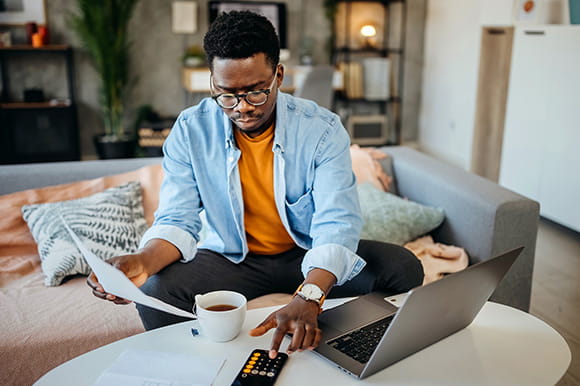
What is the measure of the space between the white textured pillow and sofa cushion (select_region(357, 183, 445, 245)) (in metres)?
0.79

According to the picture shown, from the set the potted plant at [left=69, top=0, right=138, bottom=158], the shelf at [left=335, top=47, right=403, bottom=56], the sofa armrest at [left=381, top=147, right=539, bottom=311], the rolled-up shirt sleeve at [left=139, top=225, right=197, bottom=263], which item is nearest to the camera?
the rolled-up shirt sleeve at [left=139, top=225, right=197, bottom=263]

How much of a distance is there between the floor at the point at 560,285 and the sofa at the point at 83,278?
0.29 m

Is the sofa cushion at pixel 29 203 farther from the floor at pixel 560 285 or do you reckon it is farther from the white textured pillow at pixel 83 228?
the floor at pixel 560 285

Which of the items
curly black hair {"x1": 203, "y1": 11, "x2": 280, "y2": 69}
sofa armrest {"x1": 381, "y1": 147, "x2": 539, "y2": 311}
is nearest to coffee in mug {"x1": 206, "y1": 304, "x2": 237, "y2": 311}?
curly black hair {"x1": 203, "y1": 11, "x2": 280, "y2": 69}

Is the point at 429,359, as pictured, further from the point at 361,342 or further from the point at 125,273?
the point at 125,273

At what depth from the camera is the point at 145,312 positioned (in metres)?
1.41

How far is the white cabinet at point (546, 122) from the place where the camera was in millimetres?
3350

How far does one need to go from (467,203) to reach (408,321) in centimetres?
119

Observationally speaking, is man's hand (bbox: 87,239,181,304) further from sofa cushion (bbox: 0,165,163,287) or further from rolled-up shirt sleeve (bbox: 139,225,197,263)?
sofa cushion (bbox: 0,165,163,287)

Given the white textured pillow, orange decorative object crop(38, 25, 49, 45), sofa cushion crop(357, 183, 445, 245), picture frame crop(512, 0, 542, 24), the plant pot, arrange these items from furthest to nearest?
the plant pot
orange decorative object crop(38, 25, 49, 45)
picture frame crop(512, 0, 542, 24)
sofa cushion crop(357, 183, 445, 245)
the white textured pillow

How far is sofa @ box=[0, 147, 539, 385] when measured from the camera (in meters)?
1.59

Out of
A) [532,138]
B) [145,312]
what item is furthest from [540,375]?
[532,138]

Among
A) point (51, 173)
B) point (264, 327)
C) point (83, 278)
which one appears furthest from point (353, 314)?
point (51, 173)

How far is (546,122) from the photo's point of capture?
3.57 metres
